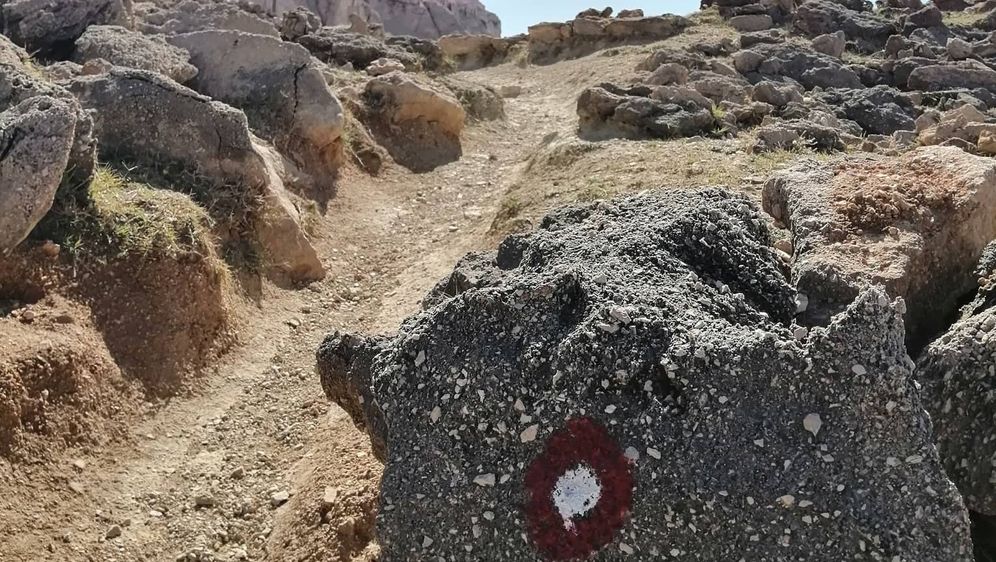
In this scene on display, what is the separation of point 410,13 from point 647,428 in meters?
56.5

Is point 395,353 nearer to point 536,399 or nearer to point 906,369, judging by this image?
point 536,399

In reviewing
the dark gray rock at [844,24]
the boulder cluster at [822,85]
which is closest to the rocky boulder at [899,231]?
the boulder cluster at [822,85]

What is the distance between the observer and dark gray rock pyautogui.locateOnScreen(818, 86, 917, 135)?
12711 mm

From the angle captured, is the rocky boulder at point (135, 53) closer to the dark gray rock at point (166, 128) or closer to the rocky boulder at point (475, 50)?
the dark gray rock at point (166, 128)

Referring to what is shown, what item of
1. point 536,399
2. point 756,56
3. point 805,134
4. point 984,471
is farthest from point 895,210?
point 756,56

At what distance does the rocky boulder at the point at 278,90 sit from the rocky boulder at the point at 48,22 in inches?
58.9

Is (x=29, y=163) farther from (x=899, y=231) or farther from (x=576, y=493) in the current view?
(x=899, y=231)

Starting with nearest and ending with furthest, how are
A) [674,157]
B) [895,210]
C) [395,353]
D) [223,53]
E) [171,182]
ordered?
[395,353], [895,210], [171,182], [674,157], [223,53]

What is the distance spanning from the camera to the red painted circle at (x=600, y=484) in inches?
127

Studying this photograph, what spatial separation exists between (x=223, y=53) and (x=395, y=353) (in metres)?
8.76

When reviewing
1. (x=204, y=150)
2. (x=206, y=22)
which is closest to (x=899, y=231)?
(x=204, y=150)

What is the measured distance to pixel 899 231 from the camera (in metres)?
4.55

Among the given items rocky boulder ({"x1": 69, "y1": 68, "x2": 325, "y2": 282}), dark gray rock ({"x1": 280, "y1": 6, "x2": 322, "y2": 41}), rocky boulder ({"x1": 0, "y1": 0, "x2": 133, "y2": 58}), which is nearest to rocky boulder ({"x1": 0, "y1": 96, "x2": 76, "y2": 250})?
rocky boulder ({"x1": 69, "y1": 68, "x2": 325, "y2": 282})

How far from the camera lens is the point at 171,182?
851 centimetres
